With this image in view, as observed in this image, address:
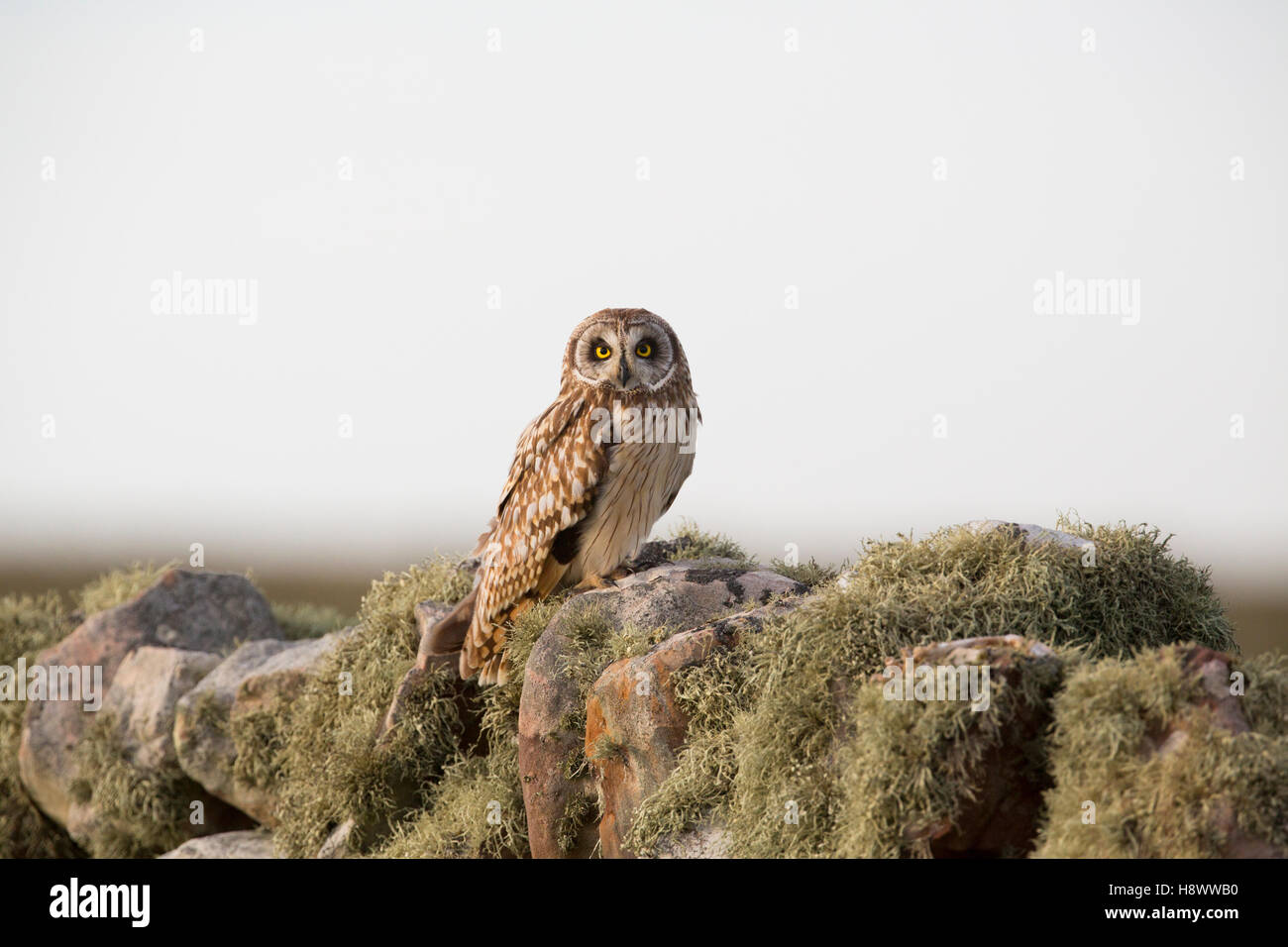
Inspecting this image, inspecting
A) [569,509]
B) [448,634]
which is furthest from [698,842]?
[448,634]

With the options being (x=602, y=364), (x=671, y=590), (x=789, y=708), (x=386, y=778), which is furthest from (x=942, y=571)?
(x=386, y=778)

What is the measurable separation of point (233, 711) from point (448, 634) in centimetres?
215

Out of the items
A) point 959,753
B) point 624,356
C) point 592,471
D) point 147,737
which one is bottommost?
point 147,737

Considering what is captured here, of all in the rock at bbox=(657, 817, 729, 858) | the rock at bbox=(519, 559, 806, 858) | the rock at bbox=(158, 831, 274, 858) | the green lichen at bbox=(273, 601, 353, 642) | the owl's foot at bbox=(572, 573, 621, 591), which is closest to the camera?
the rock at bbox=(657, 817, 729, 858)

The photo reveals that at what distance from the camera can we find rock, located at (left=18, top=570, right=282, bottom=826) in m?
8.27

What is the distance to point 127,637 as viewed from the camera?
28.1 feet

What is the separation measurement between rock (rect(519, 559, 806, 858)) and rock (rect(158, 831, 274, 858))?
2722mm

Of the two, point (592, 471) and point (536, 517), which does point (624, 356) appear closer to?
point (592, 471)

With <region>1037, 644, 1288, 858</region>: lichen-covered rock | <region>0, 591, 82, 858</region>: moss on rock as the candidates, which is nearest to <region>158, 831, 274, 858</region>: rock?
<region>0, 591, 82, 858</region>: moss on rock

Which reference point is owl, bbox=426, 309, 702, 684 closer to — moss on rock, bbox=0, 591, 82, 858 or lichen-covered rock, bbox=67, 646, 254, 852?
lichen-covered rock, bbox=67, 646, 254, 852

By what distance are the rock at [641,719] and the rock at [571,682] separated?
278 millimetres
